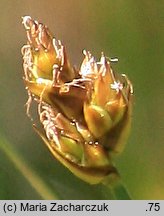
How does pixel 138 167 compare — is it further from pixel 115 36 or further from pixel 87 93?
pixel 115 36

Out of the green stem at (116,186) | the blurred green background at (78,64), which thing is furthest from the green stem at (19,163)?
the green stem at (116,186)

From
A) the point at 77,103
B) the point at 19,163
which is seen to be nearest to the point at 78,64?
the point at 77,103

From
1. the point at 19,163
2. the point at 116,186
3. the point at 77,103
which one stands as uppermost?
the point at 77,103

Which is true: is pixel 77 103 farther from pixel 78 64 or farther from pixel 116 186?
pixel 116 186

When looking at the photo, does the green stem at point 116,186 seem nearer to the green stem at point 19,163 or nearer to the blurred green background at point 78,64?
the blurred green background at point 78,64

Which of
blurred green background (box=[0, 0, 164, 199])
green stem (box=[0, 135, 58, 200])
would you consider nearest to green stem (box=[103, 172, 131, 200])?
blurred green background (box=[0, 0, 164, 199])
